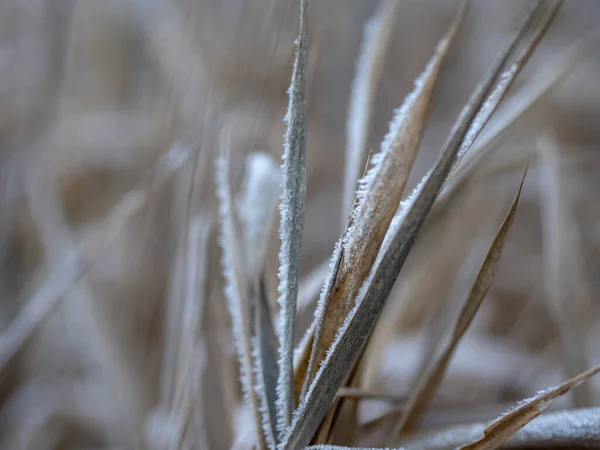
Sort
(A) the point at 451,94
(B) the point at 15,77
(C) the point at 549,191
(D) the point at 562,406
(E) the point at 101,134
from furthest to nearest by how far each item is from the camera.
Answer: (A) the point at 451,94 → (E) the point at 101,134 → (B) the point at 15,77 → (C) the point at 549,191 → (D) the point at 562,406

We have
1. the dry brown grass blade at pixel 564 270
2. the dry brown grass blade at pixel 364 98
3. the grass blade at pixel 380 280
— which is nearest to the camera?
the grass blade at pixel 380 280

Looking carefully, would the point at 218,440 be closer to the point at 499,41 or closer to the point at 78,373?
the point at 78,373

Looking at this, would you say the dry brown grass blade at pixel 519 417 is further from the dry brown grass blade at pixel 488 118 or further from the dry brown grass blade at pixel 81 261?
the dry brown grass blade at pixel 81 261

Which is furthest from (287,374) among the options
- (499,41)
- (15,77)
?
(499,41)

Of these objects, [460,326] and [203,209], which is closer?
[460,326]

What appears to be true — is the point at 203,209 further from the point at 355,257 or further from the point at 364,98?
the point at 355,257

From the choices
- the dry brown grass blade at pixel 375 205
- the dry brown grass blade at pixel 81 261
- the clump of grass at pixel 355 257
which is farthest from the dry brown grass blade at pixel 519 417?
the dry brown grass blade at pixel 81 261

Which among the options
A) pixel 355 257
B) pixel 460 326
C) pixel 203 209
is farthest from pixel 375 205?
pixel 203 209
